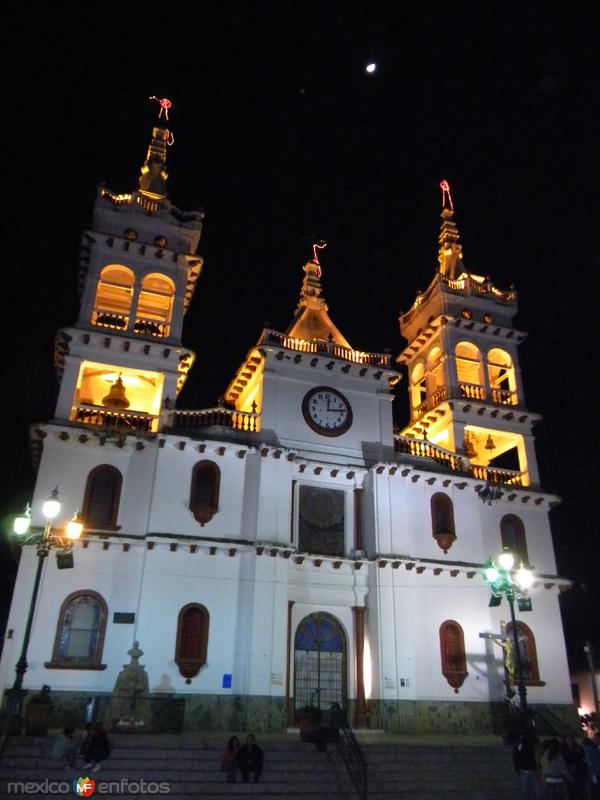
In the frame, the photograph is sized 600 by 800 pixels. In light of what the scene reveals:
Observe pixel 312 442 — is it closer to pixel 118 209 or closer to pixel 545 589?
pixel 545 589

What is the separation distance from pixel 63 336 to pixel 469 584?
19.0 m

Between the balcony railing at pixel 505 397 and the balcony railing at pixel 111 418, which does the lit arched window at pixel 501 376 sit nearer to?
the balcony railing at pixel 505 397

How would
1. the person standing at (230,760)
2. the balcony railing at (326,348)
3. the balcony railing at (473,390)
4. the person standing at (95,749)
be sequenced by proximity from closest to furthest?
the person standing at (95,749) → the person standing at (230,760) → the balcony railing at (326,348) → the balcony railing at (473,390)

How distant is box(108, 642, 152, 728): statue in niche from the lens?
65.2ft

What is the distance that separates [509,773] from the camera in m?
18.5

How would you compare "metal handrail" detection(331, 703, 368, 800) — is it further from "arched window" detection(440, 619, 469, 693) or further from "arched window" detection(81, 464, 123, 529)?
"arched window" detection(81, 464, 123, 529)

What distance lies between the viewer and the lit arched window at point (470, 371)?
32.6 m

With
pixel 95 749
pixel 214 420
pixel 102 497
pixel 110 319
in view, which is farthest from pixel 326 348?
pixel 95 749

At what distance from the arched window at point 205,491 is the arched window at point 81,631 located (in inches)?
174

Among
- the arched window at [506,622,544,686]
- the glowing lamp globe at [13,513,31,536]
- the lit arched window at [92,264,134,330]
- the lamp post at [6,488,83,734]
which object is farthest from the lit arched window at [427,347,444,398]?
the glowing lamp globe at [13,513,31,536]

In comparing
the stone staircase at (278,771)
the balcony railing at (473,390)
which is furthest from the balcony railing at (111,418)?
the balcony railing at (473,390)

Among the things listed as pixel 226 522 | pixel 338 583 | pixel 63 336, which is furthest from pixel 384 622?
pixel 63 336

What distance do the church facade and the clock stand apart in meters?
0.08

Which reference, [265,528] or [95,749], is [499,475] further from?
[95,749]
